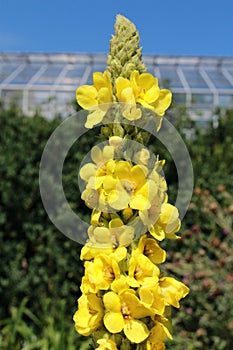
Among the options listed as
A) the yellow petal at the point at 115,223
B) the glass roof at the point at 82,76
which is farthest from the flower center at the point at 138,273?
the glass roof at the point at 82,76

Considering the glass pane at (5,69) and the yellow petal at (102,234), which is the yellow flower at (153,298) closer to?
the yellow petal at (102,234)

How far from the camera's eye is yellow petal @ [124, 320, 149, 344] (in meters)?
1.13

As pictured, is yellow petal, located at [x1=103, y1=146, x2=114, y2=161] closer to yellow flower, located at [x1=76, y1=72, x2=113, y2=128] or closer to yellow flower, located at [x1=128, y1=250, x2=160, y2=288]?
yellow flower, located at [x1=76, y1=72, x2=113, y2=128]


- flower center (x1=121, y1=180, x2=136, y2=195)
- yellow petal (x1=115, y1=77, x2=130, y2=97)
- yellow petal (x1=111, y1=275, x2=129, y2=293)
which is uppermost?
yellow petal (x1=115, y1=77, x2=130, y2=97)

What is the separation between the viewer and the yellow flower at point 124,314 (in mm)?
1143

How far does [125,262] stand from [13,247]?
11.8 feet

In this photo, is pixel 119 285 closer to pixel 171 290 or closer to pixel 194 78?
pixel 171 290

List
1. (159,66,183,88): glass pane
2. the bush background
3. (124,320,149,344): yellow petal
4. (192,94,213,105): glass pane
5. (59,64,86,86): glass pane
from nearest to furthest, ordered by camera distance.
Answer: (124,320,149,344): yellow petal < the bush background < (192,94,213,105): glass pane < (159,66,183,88): glass pane < (59,64,86,86): glass pane

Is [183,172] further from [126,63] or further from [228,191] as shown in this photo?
[126,63]

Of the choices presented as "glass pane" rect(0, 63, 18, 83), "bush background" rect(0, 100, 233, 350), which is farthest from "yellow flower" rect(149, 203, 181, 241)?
"glass pane" rect(0, 63, 18, 83)

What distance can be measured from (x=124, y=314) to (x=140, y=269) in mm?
107

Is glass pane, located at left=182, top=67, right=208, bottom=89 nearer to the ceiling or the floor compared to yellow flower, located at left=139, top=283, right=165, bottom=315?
nearer to the ceiling

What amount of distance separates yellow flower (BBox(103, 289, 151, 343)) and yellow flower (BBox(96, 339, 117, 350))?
0.03m

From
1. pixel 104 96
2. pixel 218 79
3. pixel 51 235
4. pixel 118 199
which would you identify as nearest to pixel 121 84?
pixel 104 96
